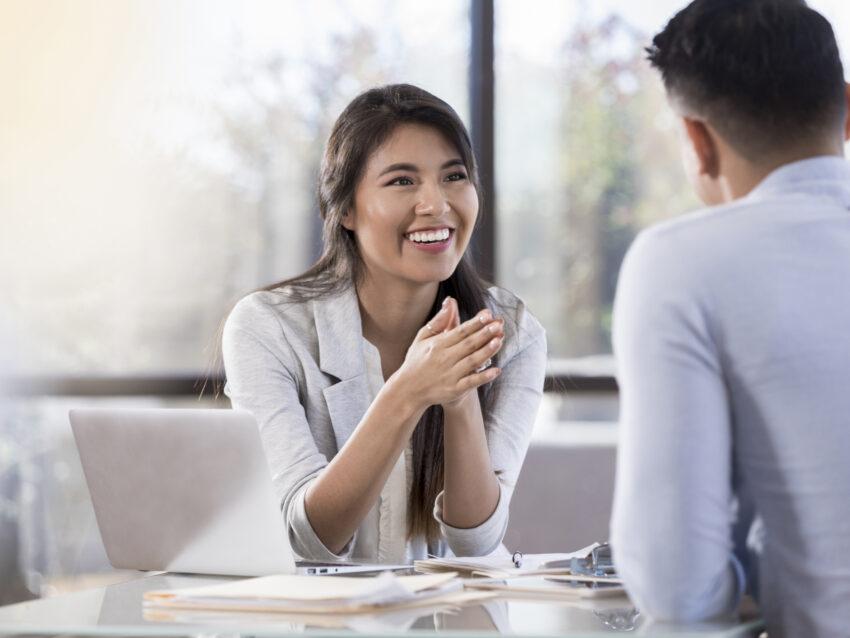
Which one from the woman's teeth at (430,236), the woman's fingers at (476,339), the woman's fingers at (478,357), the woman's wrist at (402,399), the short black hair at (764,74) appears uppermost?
the short black hair at (764,74)

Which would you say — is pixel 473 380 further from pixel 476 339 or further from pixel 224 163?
pixel 224 163

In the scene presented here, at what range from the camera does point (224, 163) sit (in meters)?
3.71

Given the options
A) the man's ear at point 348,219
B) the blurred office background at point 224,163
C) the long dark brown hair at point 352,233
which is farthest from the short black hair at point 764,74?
the blurred office background at point 224,163

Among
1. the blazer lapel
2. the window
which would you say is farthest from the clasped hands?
the window

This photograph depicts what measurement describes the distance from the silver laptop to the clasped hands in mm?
329

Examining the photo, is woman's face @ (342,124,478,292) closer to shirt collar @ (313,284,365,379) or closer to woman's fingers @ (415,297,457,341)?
shirt collar @ (313,284,365,379)

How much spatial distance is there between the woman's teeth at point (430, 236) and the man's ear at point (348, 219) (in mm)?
177

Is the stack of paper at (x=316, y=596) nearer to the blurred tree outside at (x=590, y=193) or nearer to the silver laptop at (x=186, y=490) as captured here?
the silver laptop at (x=186, y=490)

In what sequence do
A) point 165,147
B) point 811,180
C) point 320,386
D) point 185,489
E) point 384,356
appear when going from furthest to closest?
point 165,147
point 384,356
point 320,386
point 185,489
point 811,180

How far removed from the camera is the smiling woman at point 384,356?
186cm

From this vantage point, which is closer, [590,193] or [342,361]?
A: [342,361]

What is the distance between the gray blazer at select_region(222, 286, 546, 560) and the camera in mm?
1892

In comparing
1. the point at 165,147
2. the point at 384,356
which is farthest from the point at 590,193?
the point at 384,356

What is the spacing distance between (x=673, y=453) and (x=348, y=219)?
1.39m
